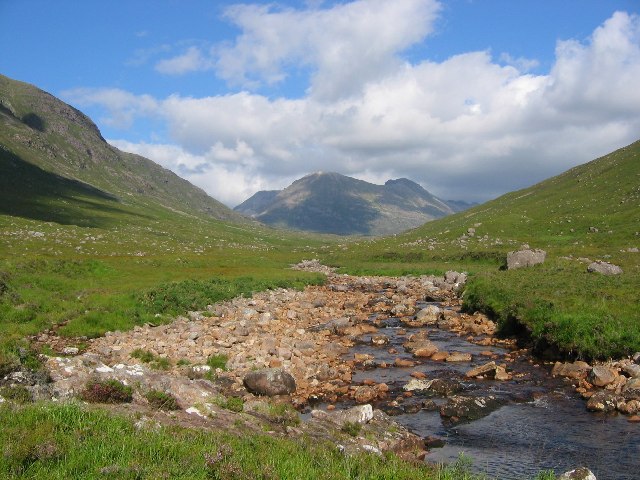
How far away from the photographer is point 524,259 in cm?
5431

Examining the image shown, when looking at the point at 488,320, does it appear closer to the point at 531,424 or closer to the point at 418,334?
the point at 418,334

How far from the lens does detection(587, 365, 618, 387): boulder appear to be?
19094 mm

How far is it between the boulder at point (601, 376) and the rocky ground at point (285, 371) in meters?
0.05

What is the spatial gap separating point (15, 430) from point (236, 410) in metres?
7.09

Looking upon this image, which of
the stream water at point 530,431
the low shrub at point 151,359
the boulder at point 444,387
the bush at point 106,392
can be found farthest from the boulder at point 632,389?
the low shrub at point 151,359

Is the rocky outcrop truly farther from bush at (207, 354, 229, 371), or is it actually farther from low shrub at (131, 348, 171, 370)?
low shrub at (131, 348, 171, 370)

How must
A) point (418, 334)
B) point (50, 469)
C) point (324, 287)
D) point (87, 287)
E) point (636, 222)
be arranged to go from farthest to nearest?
1. point (636, 222)
2. point (324, 287)
3. point (87, 287)
4. point (418, 334)
5. point (50, 469)

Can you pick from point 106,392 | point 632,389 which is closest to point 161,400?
point 106,392

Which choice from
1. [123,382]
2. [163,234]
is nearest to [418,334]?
[123,382]

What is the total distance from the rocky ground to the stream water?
2.14 ft

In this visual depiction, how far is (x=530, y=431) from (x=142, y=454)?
1311 centimetres

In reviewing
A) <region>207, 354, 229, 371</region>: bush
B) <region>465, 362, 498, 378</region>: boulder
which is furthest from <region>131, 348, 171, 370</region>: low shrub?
<region>465, 362, 498, 378</region>: boulder

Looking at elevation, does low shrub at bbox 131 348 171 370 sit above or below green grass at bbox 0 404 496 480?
below

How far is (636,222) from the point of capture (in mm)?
80438
